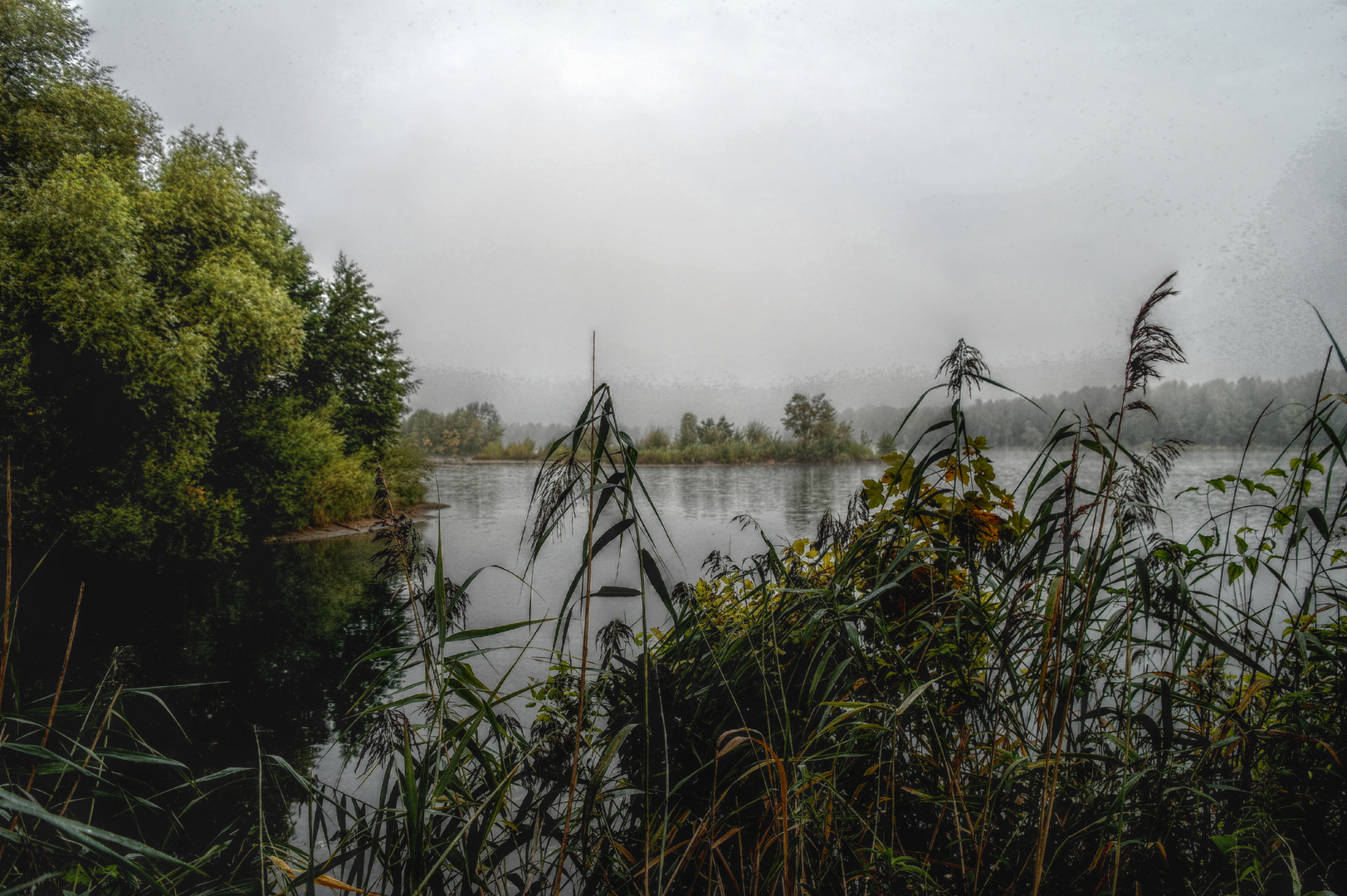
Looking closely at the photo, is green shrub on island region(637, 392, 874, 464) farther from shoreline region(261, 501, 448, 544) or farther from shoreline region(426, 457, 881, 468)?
shoreline region(261, 501, 448, 544)

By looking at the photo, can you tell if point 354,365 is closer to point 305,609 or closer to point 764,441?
point 305,609

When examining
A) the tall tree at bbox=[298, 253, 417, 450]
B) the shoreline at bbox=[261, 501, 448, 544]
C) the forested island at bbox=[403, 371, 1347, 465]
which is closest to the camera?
the forested island at bbox=[403, 371, 1347, 465]

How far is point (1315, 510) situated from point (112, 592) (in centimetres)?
678

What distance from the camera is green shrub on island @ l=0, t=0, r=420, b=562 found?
4098 mm

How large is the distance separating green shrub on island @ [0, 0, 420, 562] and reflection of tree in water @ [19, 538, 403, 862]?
0.43m

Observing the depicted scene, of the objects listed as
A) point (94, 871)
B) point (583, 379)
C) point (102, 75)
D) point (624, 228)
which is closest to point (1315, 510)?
point (583, 379)

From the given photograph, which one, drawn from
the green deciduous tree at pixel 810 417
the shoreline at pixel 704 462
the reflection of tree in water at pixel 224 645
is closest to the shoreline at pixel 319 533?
the reflection of tree in water at pixel 224 645

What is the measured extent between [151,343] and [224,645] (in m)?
2.44

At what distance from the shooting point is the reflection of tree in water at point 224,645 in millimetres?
3273

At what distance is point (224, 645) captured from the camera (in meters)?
4.14

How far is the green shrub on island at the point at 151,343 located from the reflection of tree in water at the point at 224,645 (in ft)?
1.40

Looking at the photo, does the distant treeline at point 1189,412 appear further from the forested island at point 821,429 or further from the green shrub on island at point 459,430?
the green shrub on island at point 459,430

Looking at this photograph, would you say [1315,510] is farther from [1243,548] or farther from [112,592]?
[112,592]

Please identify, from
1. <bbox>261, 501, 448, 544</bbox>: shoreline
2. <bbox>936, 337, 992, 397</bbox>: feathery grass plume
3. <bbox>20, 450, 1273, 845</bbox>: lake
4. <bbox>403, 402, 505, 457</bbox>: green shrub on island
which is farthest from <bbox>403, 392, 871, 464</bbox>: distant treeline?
<bbox>936, 337, 992, 397</bbox>: feathery grass plume
